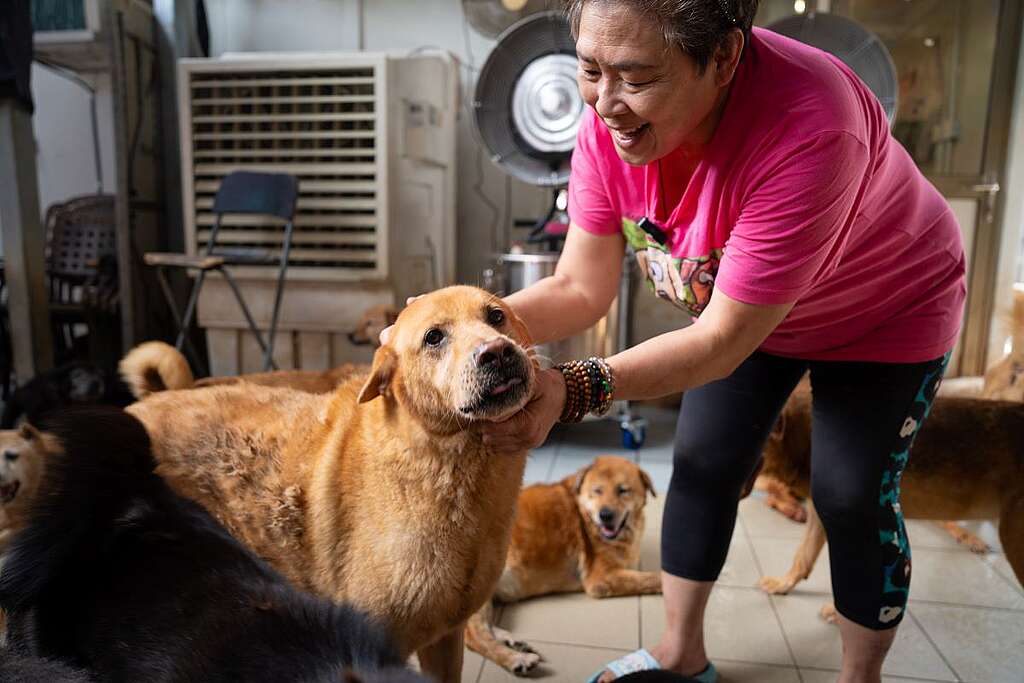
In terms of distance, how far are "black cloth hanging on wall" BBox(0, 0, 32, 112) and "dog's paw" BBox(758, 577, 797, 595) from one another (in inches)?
136

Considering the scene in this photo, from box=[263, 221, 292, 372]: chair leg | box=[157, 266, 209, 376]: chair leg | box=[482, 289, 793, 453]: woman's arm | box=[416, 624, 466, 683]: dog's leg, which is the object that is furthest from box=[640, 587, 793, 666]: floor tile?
box=[157, 266, 209, 376]: chair leg

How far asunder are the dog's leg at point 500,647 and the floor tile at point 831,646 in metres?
0.73

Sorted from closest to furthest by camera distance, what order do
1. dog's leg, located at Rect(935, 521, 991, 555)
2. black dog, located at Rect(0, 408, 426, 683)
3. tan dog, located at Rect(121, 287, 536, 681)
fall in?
black dog, located at Rect(0, 408, 426, 683) → tan dog, located at Rect(121, 287, 536, 681) → dog's leg, located at Rect(935, 521, 991, 555)

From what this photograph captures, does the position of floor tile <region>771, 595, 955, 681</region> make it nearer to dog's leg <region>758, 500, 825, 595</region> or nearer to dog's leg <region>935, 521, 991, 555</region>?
dog's leg <region>758, 500, 825, 595</region>

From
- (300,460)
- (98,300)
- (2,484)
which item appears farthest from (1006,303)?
(98,300)

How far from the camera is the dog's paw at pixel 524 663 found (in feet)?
5.52

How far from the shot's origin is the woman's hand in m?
0.98

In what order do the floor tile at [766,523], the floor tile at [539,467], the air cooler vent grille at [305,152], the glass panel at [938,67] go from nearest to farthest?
the floor tile at [766,523], the floor tile at [539,467], the air cooler vent grille at [305,152], the glass panel at [938,67]

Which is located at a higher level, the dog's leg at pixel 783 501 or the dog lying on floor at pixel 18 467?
the dog lying on floor at pixel 18 467

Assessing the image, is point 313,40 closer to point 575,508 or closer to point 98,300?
point 98,300

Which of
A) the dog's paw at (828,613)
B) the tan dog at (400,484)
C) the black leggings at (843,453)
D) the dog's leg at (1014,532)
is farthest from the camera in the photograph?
the dog's paw at (828,613)

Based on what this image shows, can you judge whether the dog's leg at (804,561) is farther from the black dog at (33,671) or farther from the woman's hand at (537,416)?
the black dog at (33,671)

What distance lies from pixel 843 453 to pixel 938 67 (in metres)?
3.92

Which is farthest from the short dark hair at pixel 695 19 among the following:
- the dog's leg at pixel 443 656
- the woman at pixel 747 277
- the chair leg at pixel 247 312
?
the chair leg at pixel 247 312
